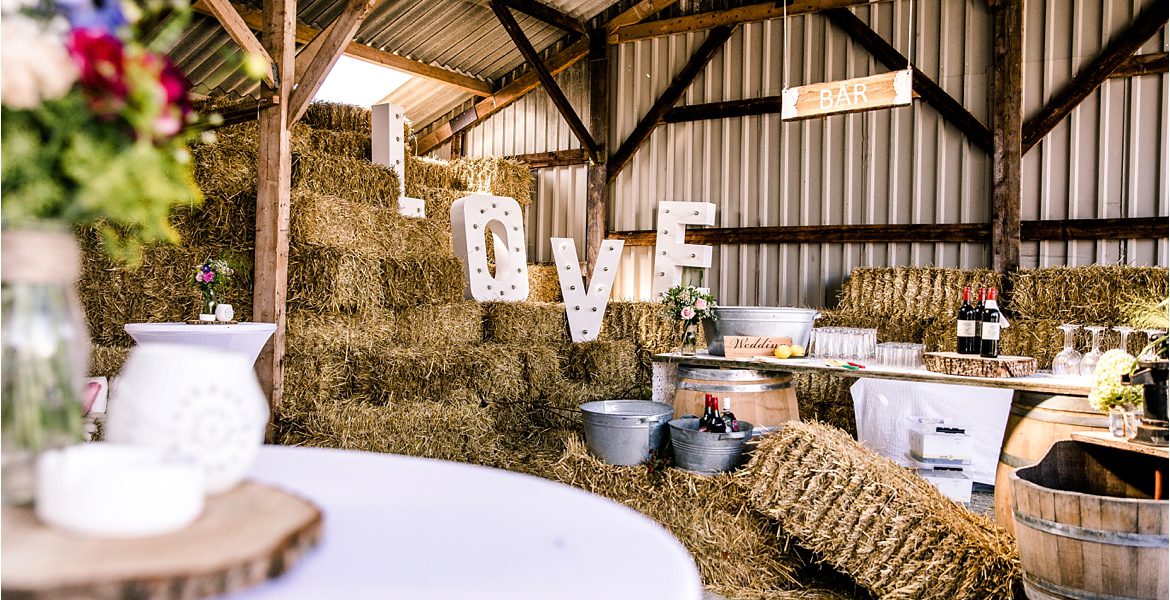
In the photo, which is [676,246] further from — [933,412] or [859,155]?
[933,412]

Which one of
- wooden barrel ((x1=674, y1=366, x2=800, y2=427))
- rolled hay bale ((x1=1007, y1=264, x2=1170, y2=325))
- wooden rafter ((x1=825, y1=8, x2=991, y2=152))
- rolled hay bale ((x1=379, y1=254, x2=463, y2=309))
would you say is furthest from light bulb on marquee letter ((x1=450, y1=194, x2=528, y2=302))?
rolled hay bale ((x1=1007, y1=264, x2=1170, y2=325))

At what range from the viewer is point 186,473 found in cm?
75

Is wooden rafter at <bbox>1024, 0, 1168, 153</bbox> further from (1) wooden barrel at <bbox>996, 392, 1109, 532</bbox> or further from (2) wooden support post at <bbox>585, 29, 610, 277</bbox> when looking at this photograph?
(1) wooden barrel at <bbox>996, 392, 1109, 532</bbox>

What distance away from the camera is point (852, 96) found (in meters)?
4.76

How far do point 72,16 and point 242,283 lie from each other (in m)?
4.01

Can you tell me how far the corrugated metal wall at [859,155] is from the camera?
6.77 metres

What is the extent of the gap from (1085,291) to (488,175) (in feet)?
18.5

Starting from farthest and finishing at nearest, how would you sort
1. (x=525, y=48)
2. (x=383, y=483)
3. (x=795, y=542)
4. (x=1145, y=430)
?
(x=525, y=48) → (x=795, y=542) → (x=1145, y=430) → (x=383, y=483)

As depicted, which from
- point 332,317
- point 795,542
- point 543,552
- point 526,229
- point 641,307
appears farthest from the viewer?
point 526,229

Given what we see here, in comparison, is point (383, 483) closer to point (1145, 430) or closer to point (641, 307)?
point (1145, 430)

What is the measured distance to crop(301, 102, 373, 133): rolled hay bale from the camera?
6.18 metres

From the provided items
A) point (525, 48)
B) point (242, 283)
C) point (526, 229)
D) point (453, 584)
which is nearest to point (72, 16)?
point (453, 584)

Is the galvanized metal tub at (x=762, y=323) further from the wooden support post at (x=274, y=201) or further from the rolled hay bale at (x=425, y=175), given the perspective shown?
the rolled hay bale at (x=425, y=175)

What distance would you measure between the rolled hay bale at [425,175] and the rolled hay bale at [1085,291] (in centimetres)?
498
